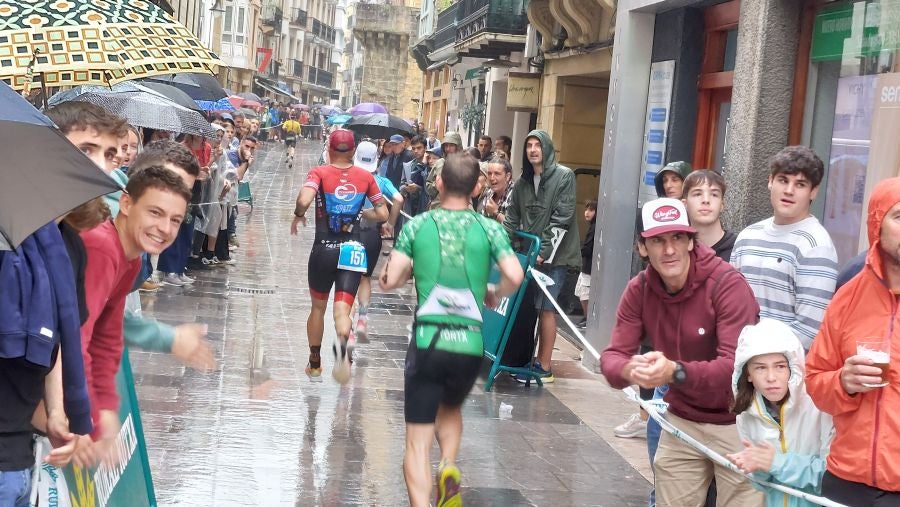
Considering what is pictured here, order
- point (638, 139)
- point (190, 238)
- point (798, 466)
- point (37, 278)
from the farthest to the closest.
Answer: point (190, 238)
point (638, 139)
point (798, 466)
point (37, 278)

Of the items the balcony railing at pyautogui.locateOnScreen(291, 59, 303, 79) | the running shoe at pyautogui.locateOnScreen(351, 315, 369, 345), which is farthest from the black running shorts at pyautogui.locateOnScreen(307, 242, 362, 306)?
the balcony railing at pyautogui.locateOnScreen(291, 59, 303, 79)

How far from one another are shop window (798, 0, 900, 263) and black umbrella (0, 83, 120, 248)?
16.2 feet

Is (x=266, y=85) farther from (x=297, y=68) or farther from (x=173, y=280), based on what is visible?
(x=173, y=280)

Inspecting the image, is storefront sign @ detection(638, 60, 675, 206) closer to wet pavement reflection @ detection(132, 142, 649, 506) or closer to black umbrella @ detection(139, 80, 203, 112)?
wet pavement reflection @ detection(132, 142, 649, 506)

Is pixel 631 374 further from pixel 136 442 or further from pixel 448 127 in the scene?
pixel 448 127

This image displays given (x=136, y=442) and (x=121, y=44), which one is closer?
(x=136, y=442)

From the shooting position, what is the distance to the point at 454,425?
602 cm

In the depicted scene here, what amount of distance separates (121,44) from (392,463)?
9.43 feet

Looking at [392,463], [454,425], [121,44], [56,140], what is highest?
[121,44]

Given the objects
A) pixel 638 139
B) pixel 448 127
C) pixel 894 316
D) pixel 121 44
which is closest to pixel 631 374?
pixel 894 316

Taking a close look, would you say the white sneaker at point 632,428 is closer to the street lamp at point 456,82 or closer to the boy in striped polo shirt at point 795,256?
the boy in striped polo shirt at point 795,256

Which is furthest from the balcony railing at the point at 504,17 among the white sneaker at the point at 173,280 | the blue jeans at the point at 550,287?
the blue jeans at the point at 550,287

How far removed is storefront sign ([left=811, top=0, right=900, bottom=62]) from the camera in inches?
289

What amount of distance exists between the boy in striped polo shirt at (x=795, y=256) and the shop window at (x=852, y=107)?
1.71 meters
